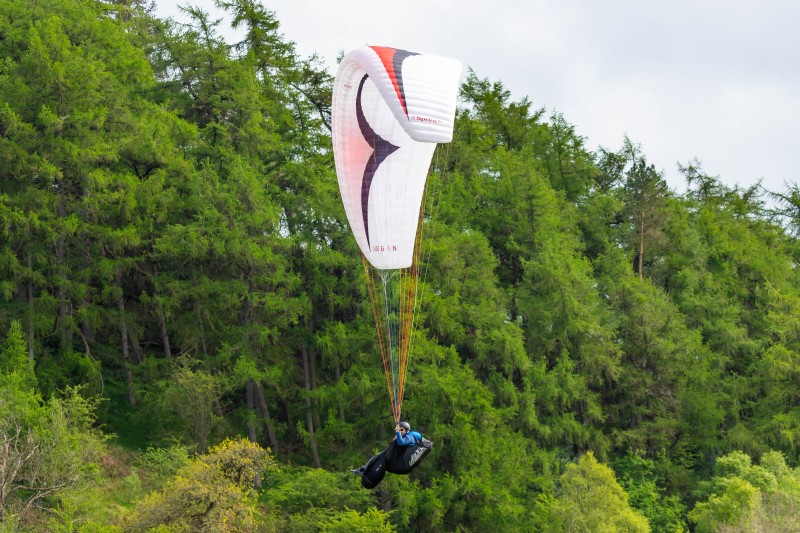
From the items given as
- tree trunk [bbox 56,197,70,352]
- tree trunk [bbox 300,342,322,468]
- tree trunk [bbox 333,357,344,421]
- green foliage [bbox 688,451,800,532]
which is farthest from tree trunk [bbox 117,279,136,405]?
green foliage [bbox 688,451,800,532]

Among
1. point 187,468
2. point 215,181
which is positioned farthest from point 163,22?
point 187,468

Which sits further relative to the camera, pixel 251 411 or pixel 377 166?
pixel 251 411

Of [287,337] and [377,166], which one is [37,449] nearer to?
[377,166]

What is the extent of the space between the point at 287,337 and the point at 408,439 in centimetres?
1408

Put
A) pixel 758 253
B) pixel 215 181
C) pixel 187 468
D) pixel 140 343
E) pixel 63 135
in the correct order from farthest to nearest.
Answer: pixel 758 253
pixel 140 343
pixel 215 181
pixel 63 135
pixel 187 468

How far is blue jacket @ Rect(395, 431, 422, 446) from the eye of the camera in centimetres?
2016

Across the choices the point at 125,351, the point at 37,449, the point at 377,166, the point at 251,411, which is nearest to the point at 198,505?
the point at 37,449

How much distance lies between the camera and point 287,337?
33.9m

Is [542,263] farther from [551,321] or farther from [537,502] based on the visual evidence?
[537,502]

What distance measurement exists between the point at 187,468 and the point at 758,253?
26820 millimetres

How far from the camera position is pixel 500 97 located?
4712 cm

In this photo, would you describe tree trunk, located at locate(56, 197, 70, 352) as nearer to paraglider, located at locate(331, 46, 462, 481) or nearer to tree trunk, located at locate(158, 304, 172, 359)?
tree trunk, located at locate(158, 304, 172, 359)

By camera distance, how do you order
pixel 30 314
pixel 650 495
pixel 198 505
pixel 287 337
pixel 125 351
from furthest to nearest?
pixel 650 495 < pixel 287 337 < pixel 125 351 < pixel 30 314 < pixel 198 505

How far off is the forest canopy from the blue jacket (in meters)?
5.94
